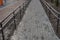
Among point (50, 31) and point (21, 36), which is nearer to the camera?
point (21, 36)

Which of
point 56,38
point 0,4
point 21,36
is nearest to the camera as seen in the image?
point 56,38

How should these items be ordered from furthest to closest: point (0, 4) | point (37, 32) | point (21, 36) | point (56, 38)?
point (0, 4) → point (37, 32) → point (21, 36) → point (56, 38)

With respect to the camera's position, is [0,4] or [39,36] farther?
[0,4]

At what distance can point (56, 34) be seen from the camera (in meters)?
7.28

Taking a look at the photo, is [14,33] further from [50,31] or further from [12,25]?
[50,31]

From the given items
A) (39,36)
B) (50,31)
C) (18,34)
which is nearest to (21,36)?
(18,34)

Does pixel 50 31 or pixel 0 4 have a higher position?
pixel 50 31

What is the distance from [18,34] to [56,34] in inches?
76.9

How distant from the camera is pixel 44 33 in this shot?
25.2 ft

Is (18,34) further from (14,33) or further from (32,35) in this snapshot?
(32,35)

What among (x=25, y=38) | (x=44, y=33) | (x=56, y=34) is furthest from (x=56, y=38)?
(x=25, y=38)

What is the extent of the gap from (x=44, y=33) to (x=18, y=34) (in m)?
1.37

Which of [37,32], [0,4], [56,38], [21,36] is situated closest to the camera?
[56,38]

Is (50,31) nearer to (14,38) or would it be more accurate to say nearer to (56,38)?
(56,38)
